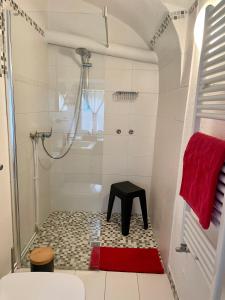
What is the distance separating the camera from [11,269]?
1.75 meters

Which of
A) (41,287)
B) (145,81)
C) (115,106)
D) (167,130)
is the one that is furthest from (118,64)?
(41,287)

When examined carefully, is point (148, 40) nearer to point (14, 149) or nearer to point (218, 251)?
point (14, 149)

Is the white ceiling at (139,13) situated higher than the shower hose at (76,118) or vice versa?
the white ceiling at (139,13)

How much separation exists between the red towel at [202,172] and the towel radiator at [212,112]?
36 mm

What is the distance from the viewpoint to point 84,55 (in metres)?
2.23

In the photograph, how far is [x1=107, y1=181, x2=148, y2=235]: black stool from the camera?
91.5 inches

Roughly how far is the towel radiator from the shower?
137 cm

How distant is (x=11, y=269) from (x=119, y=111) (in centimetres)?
187

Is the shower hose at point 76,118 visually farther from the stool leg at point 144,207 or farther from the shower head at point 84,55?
the stool leg at point 144,207

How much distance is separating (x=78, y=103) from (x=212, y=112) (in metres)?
1.57

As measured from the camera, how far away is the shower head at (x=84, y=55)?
2.21 meters

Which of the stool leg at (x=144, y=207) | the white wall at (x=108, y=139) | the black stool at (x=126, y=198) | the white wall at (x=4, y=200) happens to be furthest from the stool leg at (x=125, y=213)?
the white wall at (x=4, y=200)

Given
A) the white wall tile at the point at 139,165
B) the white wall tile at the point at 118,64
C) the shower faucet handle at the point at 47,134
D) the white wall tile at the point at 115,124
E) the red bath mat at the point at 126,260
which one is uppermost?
the white wall tile at the point at 118,64

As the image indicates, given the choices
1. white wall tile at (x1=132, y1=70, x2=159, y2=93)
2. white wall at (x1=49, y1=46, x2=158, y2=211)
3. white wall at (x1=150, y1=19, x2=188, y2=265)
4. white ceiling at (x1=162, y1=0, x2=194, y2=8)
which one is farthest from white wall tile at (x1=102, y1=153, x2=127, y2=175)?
white ceiling at (x1=162, y1=0, x2=194, y2=8)
